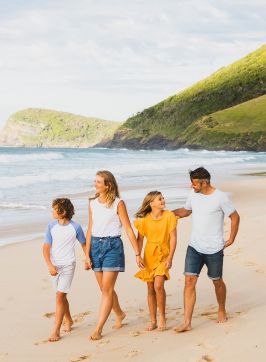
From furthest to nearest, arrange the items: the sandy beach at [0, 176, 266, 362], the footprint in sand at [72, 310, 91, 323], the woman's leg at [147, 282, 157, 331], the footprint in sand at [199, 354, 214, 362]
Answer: the footprint in sand at [72, 310, 91, 323], the woman's leg at [147, 282, 157, 331], the sandy beach at [0, 176, 266, 362], the footprint in sand at [199, 354, 214, 362]

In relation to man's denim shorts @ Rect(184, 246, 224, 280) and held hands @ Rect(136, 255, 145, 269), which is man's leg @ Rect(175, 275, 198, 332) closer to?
man's denim shorts @ Rect(184, 246, 224, 280)

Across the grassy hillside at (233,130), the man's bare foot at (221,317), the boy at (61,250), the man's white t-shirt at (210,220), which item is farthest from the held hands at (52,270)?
the grassy hillside at (233,130)

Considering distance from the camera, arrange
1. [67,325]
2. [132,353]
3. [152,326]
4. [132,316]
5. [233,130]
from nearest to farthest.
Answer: [132,353], [152,326], [67,325], [132,316], [233,130]

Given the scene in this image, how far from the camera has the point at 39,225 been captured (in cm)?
1477

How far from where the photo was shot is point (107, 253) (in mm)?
6098

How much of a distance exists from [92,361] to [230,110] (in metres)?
176

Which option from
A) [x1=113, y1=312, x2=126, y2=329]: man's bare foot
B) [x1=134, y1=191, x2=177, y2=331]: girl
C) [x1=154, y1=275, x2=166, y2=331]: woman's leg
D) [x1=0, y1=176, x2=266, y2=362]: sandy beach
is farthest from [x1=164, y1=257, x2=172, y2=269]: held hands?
[x1=113, y1=312, x2=126, y2=329]: man's bare foot

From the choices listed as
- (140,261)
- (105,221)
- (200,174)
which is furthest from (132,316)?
(200,174)

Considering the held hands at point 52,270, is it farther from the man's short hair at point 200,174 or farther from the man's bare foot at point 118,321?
the man's short hair at point 200,174

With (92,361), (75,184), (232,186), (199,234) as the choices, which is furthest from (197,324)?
(75,184)

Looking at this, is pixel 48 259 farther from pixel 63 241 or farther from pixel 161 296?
pixel 161 296

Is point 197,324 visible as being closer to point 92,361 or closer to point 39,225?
point 92,361

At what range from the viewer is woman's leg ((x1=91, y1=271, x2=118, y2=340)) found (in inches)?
239

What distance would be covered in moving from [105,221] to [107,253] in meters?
0.31
